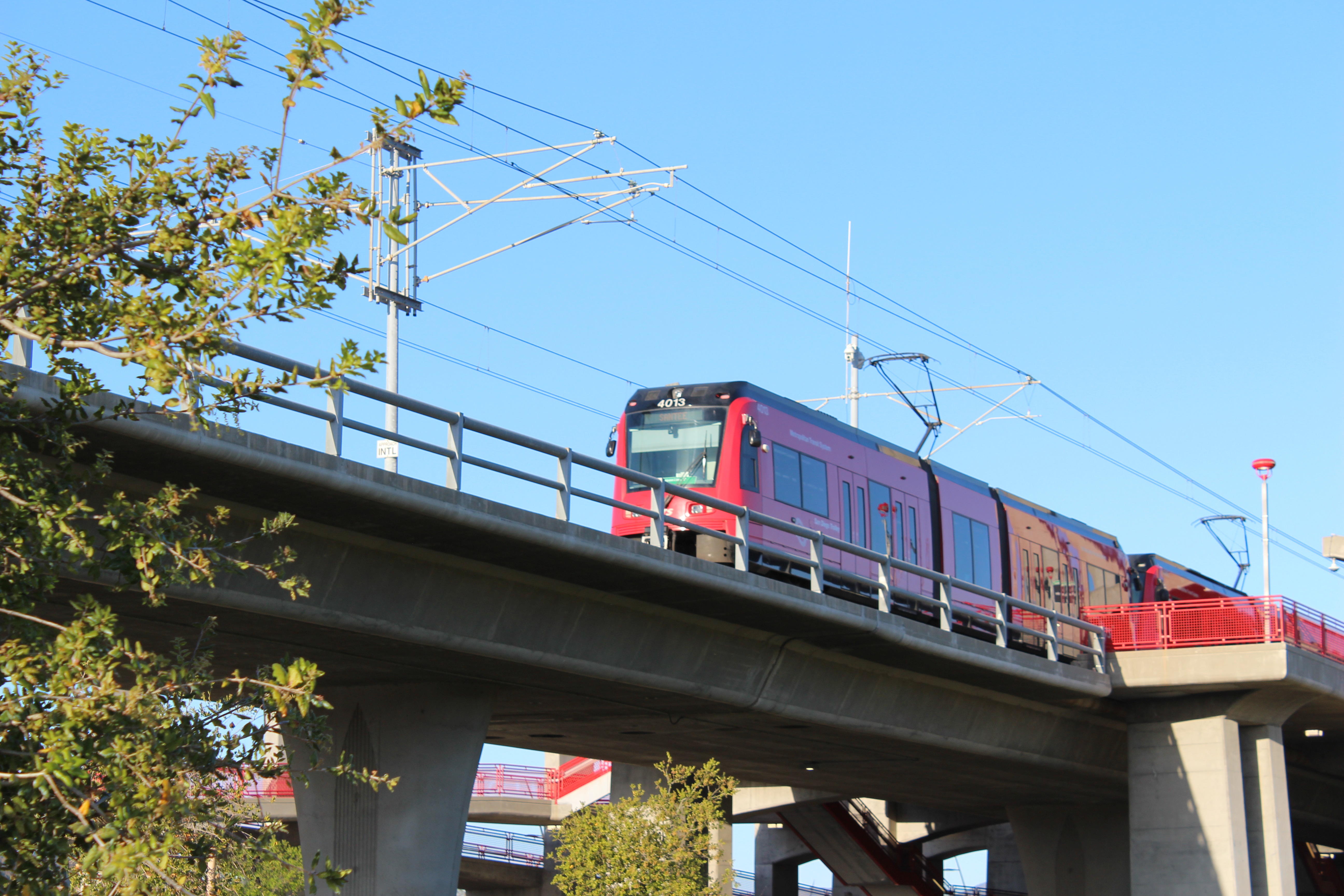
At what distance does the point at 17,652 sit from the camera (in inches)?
307

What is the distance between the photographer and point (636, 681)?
2097 cm

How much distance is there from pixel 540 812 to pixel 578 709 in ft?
104

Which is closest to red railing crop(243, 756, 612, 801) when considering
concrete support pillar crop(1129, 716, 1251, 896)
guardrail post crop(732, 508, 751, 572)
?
concrete support pillar crop(1129, 716, 1251, 896)

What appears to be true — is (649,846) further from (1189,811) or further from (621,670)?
(1189,811)

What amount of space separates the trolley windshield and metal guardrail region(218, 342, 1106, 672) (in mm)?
530

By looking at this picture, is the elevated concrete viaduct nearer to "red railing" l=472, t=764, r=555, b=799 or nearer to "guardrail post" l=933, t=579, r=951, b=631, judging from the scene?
"guardrail post" l=933, t=579, r=951, b=631

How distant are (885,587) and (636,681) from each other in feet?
14.1

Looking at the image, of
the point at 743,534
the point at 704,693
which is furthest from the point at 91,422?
the point at 704,693

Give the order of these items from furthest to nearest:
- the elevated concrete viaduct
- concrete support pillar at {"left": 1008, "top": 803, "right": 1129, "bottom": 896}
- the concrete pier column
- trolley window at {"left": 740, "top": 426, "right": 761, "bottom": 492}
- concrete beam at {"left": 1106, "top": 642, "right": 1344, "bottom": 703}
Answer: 1. concrete support pillar at {"left": 1008, "top": 803, "right": 1129, "bottom": 896}
2. concrete beam at {"left": 1106, "top": 642, "right": 1344, "bottom": 703}
3. trolley window at {"left": 740, "top": 426, "right": 761, "bottom": 492}
4. the concrete pier column
5. the elevated concrete viaduct

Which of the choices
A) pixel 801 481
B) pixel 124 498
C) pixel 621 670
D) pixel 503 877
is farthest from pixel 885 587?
pixel 503 877

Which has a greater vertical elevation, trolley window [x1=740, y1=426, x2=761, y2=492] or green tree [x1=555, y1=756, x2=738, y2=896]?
trolley window [x1=740, y1=426, x2=761, y2=492]

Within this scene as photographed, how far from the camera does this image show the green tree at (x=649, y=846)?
22797 mm

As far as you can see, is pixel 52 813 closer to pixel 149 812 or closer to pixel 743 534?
pixel 149 812

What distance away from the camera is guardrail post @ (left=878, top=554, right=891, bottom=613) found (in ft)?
75.5
